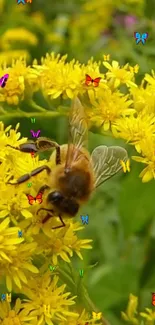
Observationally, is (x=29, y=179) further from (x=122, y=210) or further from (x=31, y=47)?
(x=31, y=47)

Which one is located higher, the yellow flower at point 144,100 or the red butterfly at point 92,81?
the red butterfly at point 92,81

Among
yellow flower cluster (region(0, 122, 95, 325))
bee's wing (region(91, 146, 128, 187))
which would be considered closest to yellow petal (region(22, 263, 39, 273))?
yellow flower cluster (region(0, 122, 95, 325))

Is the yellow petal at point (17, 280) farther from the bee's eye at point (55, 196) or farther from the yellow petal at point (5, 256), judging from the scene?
the bee's eye at point (55, 196)

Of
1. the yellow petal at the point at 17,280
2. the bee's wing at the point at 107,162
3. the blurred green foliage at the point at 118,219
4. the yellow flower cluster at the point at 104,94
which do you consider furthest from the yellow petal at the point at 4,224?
the blurred green foliage at the point at 118,219

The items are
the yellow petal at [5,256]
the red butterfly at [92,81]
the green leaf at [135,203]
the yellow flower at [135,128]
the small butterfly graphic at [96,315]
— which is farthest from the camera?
the green leaf at [135,203]

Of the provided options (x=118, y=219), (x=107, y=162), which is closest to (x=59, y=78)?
(x=107, y=162)

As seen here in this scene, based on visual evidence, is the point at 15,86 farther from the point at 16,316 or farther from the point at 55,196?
the point at 16,316

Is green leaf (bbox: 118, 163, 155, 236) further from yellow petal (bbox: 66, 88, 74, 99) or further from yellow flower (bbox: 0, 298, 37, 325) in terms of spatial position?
yellow flower (bbox: 0, 298, 37, 325)
